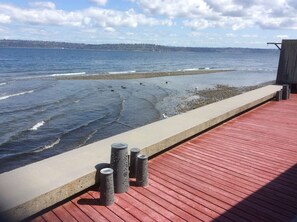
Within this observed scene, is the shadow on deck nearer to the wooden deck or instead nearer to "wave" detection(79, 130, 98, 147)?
the wooden deck

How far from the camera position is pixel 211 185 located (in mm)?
4918

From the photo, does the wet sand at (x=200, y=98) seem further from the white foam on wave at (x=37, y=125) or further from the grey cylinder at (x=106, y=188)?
the grey cylinder at (x=106, y=188)

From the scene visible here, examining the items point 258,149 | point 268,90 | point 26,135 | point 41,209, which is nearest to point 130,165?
point 41,209

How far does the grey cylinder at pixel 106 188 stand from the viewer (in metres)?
4.15

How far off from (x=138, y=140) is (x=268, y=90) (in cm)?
892

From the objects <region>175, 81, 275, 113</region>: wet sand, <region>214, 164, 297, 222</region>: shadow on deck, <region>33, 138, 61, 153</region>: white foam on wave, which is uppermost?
<region>214, 164, 297, 222</region>: shadow on deck

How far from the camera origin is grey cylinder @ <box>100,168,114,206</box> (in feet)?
13.6

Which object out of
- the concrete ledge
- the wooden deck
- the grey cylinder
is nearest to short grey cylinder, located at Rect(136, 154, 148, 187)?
the wooden deck

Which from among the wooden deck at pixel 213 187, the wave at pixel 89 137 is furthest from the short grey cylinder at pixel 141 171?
the wave at pixel 89 137

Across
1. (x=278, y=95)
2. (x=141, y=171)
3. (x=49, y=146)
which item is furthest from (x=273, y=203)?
(x=49, y=146)

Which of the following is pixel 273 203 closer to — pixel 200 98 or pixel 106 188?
pixel 106 188

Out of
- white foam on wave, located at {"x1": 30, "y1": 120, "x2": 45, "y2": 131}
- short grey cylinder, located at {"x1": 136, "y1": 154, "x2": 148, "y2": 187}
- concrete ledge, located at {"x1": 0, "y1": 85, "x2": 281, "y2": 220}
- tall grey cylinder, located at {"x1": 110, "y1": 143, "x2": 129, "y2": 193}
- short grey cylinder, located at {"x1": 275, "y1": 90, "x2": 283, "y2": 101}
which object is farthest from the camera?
white foam on wave, located at {"x1": 30, "y1": 120, "x2": 45, "y2": 131}

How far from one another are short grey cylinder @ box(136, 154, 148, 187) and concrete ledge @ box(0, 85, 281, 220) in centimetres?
51

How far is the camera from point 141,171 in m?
4.73
